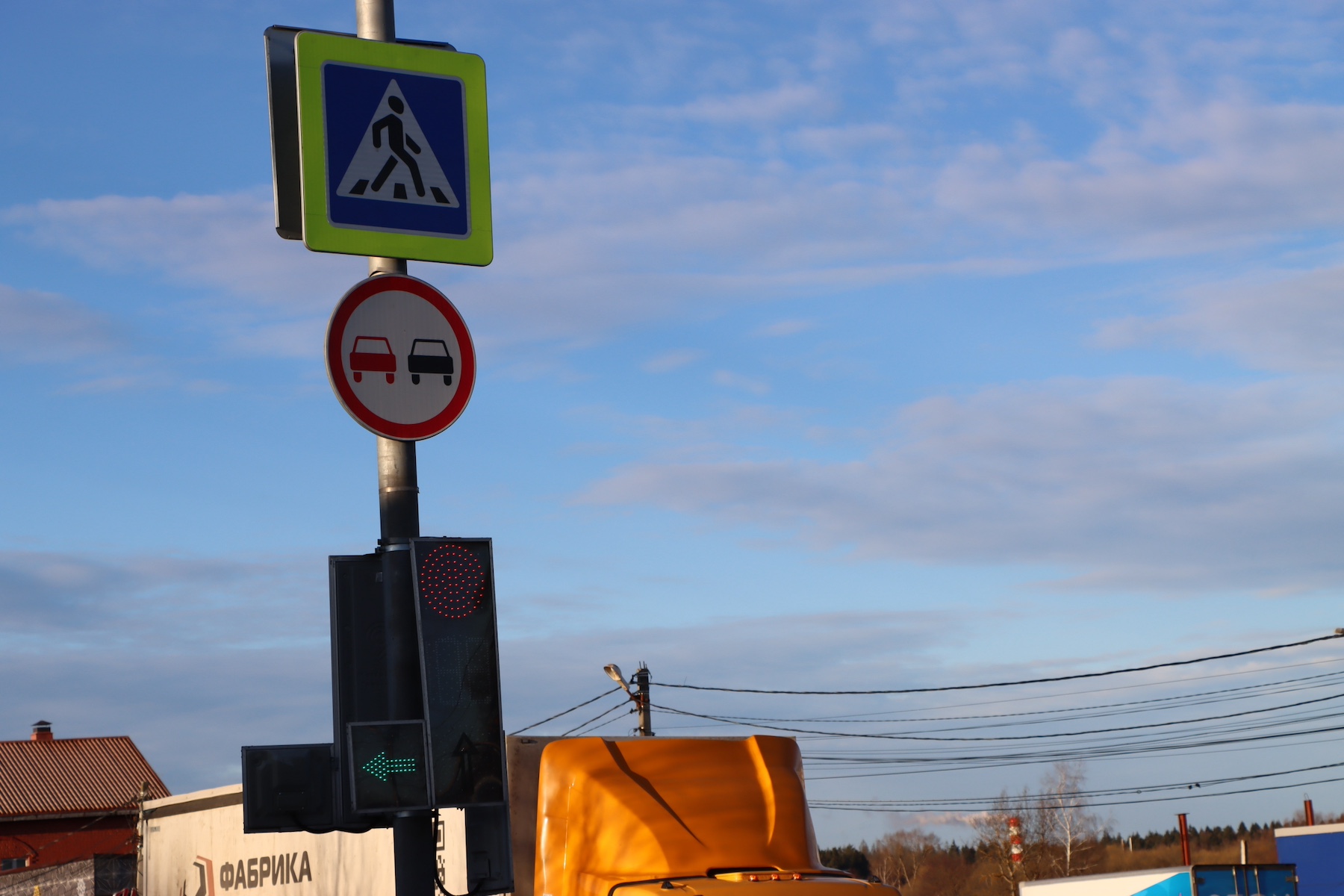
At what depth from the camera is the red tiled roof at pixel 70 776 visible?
199 feet

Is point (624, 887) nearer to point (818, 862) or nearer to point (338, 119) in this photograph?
point (818, 862)

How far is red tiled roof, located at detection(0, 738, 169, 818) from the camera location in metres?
60.6

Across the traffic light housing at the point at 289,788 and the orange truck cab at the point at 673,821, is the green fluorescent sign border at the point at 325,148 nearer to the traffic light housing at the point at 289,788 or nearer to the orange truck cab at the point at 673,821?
the traffic light housing at the point at 289,788

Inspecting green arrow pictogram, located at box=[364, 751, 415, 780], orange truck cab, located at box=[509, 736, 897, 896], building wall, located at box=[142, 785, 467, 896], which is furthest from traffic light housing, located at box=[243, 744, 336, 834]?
building wall, located at box=[142, 785, 467, 896]

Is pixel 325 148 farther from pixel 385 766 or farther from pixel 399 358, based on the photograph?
pixel 385 766

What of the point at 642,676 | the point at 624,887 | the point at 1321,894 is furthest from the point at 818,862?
the point at 1321,894

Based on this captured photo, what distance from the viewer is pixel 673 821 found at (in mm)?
6996

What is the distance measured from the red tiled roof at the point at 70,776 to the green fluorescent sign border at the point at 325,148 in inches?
2333

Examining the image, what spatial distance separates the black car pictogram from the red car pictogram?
7 centimetres

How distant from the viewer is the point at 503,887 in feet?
16.3

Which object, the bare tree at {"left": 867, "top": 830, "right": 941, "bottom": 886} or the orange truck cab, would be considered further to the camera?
the bare tree at {"left": 867, "top": 830, "right": 941, "bottom": 886}

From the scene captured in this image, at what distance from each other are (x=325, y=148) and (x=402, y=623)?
1920 mm

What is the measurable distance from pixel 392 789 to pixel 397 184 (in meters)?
2.37

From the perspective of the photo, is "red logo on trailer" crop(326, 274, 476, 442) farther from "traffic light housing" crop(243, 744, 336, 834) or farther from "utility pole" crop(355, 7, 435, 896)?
"traffic light housing" crop(243, 744, 336, 834)
